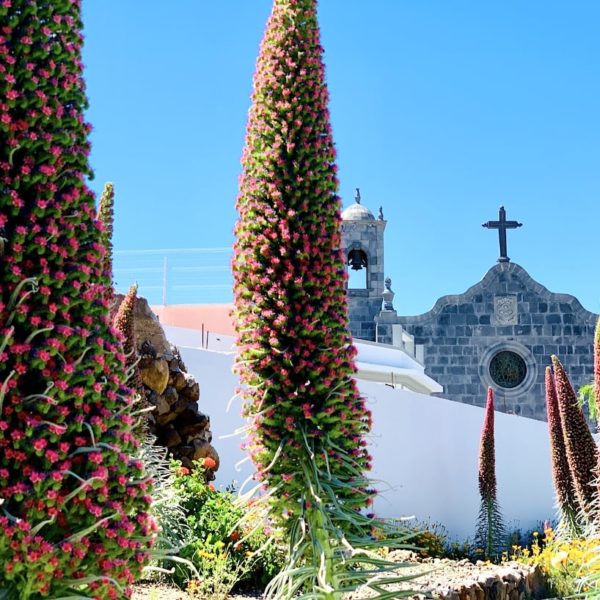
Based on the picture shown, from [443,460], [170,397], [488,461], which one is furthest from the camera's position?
[443,460]

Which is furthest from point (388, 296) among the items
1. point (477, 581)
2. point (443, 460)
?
point (477, 581)

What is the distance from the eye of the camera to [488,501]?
11078mm

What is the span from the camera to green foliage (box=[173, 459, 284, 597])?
5.61m

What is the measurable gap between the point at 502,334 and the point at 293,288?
18.8m

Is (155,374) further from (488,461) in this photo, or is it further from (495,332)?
(495,332)

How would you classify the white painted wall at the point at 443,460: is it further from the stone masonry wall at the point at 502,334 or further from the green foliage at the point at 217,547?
the stone masonry wall at the point at 502,334

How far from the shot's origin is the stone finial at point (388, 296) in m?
22.1

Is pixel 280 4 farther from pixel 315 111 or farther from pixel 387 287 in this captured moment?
pixel 387 287

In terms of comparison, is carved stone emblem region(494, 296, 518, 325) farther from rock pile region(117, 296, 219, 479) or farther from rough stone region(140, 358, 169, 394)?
rough stone region(140, 358, 169, 394)

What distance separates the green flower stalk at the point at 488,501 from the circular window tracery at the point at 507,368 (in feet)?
36.8

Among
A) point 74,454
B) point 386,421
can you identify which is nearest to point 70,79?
point 74,454

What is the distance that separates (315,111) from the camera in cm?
488

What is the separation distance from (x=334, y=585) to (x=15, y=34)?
3.10 m

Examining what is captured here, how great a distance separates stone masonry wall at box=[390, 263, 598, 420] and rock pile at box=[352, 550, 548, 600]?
1432cm
